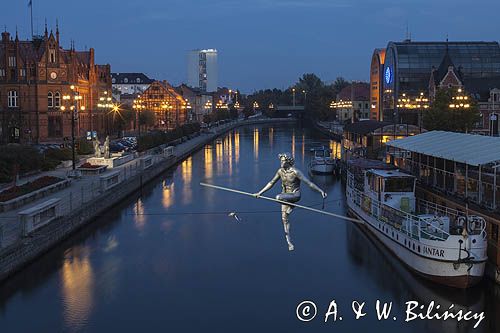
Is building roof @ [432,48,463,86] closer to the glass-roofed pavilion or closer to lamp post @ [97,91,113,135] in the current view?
the glass-roofed pavilion

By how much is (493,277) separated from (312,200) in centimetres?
1883

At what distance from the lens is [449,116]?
52594 millimetres

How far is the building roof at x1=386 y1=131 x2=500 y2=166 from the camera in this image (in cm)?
2445

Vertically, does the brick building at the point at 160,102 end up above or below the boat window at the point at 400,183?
above

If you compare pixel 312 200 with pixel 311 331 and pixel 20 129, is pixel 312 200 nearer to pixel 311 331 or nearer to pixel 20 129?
pixel 311 331

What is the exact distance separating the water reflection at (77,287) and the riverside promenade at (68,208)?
4.16 feet

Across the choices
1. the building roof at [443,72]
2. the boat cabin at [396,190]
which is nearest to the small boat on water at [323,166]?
the boat cabin at [396,190]

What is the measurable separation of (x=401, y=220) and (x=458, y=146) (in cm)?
427

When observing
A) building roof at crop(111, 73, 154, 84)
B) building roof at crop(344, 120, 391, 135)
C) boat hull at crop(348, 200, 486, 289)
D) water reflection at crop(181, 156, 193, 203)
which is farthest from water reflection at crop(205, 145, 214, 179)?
building roof at crop(111, 73, 154, 84)

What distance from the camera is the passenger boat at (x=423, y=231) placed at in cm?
2277

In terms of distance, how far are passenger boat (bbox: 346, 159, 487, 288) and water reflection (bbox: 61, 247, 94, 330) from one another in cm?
1213

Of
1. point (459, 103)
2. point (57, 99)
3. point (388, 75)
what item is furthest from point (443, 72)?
point (57, 99)

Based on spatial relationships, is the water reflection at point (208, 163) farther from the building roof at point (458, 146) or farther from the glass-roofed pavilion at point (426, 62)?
the glass-roofed pavilion at point (426, 62)

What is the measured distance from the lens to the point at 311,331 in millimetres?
20328
